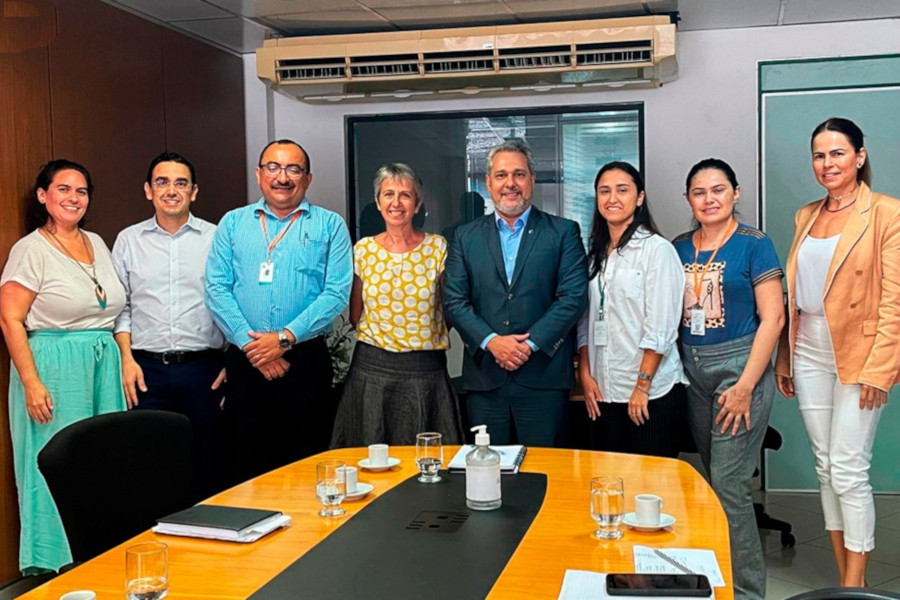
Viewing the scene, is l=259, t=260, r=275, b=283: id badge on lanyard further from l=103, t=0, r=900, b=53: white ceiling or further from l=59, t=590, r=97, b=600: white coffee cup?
l=59, t=590, r=97, b=600: white coffee cup

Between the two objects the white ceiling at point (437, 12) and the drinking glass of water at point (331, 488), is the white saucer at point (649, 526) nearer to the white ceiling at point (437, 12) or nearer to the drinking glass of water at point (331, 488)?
the drinking glass of water at point (331, 488)

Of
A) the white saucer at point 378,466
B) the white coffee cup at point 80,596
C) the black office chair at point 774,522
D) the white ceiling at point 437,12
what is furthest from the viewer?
the white ceiling at point 437,12

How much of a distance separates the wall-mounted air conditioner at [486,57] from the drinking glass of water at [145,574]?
146 inches

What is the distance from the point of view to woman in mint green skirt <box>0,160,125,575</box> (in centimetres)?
354

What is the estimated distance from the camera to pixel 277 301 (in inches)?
147

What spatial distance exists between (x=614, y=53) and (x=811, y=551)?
265 cm

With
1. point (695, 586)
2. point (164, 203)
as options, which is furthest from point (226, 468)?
point (695, 586)

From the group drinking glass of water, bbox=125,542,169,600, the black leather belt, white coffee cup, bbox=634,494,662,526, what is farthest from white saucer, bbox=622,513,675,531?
the black leather belt

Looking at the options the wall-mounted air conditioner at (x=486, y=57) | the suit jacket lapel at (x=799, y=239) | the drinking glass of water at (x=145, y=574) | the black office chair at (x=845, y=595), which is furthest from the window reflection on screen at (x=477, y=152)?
the drinking glass of water at (x=145, y=574)

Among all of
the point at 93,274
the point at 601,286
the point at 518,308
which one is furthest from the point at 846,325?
the point at 93,274

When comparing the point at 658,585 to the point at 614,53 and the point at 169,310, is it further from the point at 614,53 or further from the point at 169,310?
the point at 614,53

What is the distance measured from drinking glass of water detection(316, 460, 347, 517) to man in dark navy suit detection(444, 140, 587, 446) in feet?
4.72

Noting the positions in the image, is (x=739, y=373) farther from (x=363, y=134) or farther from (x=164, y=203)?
(x=363, y=134)

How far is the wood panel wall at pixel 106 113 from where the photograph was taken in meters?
3.69
